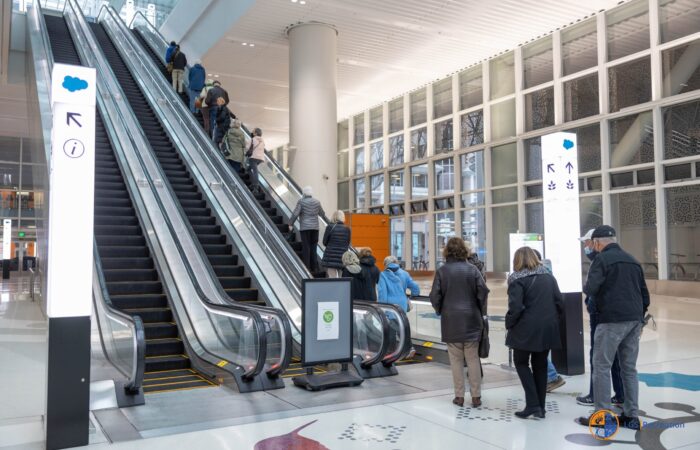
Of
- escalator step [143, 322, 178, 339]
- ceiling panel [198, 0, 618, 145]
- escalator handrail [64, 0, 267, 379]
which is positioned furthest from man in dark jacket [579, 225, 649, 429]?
ceiling panel [198, 0, 618, 145]

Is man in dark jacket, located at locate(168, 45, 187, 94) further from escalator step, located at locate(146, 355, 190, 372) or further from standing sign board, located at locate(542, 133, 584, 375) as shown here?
standing sign board, located at locate(542, 133, 584, 375)

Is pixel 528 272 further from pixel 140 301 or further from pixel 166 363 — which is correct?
pixel 140 301

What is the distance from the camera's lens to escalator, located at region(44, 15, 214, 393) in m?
7.43

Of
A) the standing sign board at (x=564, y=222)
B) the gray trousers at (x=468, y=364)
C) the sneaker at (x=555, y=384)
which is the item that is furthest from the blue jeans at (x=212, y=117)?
the sneaker at (x=555, y=384)

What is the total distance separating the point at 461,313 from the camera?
5.81 m

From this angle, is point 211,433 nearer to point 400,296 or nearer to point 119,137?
point 400,296

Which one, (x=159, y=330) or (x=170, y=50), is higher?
(x=170, y=50)

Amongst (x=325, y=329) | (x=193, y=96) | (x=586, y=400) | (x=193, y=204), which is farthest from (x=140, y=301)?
(x=193, y=96)

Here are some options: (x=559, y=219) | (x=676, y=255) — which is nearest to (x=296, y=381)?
(x=559, y=219)

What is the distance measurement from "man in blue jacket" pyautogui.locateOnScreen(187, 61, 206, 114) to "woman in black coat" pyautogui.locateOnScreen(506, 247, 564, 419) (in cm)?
1250

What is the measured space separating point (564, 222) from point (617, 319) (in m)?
2.89

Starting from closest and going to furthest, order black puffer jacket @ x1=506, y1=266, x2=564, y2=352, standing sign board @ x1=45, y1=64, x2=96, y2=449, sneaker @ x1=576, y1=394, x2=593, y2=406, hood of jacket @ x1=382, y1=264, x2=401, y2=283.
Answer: standing sign board @ x1=45, y1=64, x2=96, y2=449 → black puffer jacket @ x1=506, y1=266, x2=564, y2=352 → sneaker @ x1=576, y1=394, x2=593, y2=406 → hood of jacket @ x1=382, y1=264, x2=401, y2=283

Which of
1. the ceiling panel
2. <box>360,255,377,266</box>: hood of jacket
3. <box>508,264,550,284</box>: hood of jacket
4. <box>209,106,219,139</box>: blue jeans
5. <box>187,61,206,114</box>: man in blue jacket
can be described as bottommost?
<box>508,264,550,284</box>: hood of jacket

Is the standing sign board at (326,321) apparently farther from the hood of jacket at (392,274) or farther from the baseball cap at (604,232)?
the baseball cap at (604,232)
